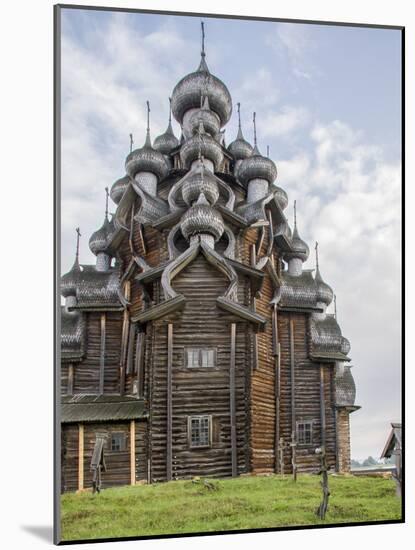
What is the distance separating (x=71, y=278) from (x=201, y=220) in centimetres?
181

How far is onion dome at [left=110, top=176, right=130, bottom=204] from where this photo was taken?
841 cm

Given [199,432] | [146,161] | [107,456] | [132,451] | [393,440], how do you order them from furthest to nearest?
[146,161] < [393,440] < [199,432] < [132,451] < [107,456]

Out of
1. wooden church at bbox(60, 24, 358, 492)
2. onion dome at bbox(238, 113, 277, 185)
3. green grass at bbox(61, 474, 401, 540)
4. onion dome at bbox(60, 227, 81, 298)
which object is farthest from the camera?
onion dome at bbox(238, 113, 277, 185)

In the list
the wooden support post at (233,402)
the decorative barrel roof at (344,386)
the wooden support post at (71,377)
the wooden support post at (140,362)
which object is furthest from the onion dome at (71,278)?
the decorative barrel roof at (344,386)

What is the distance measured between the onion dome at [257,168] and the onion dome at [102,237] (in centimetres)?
201

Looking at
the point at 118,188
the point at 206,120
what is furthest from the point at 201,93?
the point at 118,188

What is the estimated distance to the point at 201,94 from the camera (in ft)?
28.4

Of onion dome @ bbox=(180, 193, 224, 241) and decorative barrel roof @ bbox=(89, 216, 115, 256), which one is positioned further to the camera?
onion dome @ bbox=(180, 193, 224, 241)

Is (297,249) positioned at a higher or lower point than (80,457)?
higher

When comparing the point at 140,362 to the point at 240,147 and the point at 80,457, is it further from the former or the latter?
the point at 240,147

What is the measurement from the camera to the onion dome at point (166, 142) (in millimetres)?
8844

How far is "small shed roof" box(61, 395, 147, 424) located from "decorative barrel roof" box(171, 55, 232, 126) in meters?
3.67

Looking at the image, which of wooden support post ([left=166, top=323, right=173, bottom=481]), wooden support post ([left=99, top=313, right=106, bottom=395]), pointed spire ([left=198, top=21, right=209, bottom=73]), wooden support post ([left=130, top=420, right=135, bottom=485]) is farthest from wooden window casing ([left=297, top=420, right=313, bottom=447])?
pointed spire ([left=198, top=21, right=209, bottom=73])

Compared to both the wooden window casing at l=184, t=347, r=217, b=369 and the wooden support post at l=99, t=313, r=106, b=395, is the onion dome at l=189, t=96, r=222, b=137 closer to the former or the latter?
the wooden support post at l=99, t=313, r=106, b=395
